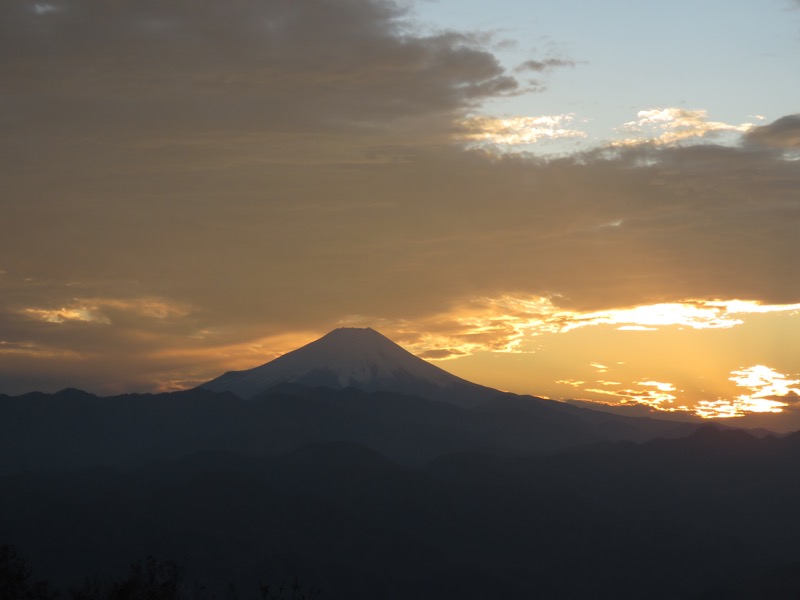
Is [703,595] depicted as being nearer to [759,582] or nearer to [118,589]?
[759,582]

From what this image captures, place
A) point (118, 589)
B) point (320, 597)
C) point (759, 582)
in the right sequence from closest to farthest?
point (118, 589) < point (759, 582) < point (320, 597)

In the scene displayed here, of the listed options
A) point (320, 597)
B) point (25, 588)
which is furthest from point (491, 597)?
point (25, 588)

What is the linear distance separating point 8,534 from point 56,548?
9882 millimetres

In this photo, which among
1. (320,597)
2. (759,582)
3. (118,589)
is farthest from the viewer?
Answer: (320,597)

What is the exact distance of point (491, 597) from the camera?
19938cm

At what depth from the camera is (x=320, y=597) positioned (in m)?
189

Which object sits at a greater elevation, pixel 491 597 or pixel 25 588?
pixel 25 588

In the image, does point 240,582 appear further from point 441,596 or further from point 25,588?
point 25,588

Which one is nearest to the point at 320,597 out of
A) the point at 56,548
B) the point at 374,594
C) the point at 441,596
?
the point at 374,594

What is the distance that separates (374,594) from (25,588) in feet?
521

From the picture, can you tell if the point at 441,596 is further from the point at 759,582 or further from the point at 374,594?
the point at 759,582

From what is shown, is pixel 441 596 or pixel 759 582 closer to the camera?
pixel 759 582

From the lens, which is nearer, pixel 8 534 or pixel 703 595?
pixel 703 595

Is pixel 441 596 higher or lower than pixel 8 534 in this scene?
lower
